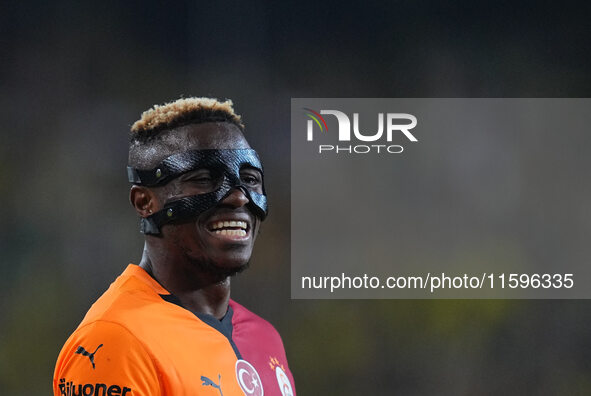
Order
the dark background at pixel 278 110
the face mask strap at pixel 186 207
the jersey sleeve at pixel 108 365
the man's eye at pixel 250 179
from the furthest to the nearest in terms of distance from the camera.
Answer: the dark background at pixel 278 110 < the man's eye at pixel 250 179 < the face mask strap at pixel 186 207 < the jersey sleeve at pixel 108 365

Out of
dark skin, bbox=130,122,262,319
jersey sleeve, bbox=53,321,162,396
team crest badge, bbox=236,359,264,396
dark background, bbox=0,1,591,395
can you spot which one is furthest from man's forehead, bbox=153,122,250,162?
dark background, bbox=0,1,591,395

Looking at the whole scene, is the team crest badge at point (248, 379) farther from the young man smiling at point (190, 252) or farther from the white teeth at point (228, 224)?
the white teeth at point (228, 224)

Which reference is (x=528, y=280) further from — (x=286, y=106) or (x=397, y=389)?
(x=286, y=106)

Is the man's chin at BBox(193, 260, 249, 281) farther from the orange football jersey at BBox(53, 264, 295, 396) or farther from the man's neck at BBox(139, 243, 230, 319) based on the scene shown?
the orange football jersey at BBox(53, 264, 295, 396)

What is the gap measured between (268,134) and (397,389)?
1438mm

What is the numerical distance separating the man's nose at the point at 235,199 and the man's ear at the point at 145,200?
20 cm

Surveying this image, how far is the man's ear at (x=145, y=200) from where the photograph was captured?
6.76 feet

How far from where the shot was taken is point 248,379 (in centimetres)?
204

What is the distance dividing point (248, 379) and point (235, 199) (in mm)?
501

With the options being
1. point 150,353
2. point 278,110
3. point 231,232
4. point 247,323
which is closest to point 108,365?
point 150,353

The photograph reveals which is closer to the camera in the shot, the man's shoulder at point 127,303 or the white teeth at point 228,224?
the man's shoulder at point 127,303

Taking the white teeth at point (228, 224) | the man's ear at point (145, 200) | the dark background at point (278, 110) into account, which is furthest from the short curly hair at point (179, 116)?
the dark background at point (278, 110)

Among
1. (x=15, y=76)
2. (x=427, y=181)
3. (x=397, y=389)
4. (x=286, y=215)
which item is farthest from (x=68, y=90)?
(x=397, y=389)
